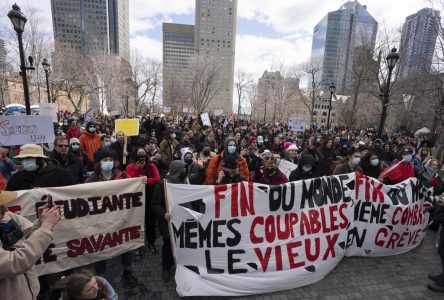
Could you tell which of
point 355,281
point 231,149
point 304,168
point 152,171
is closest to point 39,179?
point 152,171

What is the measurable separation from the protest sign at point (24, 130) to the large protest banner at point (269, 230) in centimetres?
385

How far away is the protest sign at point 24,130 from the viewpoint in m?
4.88

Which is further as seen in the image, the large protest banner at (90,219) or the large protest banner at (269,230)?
the large protest banner at (269,230)

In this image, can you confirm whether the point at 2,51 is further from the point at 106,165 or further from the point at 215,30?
the point at 215,30

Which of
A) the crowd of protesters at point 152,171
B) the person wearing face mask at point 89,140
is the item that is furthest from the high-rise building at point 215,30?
the crowd of protesters at point 152,171

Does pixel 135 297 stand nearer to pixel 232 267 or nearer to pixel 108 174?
pixel 232 267

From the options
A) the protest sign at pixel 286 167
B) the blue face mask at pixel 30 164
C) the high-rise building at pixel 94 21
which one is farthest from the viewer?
the high-rise building at pixel 94 21

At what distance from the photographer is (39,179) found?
10.9 ft

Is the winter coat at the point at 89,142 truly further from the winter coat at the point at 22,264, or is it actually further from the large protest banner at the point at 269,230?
the winter coat at the point at 22,264

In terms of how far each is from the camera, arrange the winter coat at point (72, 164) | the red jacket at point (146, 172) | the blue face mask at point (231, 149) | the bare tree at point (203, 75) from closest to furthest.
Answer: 1. the red jacket at point (146, 172)
2. the winter coat at point (72, 164)
3. the blue face mask at point (231, 149)
4. the bare tree at point (203, 75)

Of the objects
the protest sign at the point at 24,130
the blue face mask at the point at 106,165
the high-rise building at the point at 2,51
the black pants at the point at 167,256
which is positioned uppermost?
the high-rise building at the point at 2,51

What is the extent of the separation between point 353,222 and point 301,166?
1.31 m

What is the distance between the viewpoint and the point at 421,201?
4.59 m

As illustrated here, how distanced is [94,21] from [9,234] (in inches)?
4259
